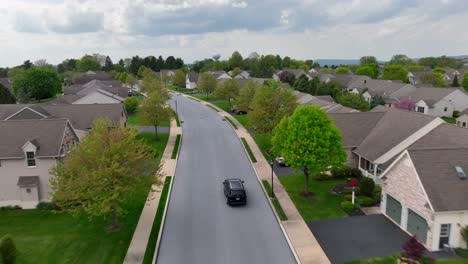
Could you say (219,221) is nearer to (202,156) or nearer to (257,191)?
(257,191)

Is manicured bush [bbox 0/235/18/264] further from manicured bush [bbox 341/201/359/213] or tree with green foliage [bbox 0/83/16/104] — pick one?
tree with green foliage [bbox 0/83/16/104]

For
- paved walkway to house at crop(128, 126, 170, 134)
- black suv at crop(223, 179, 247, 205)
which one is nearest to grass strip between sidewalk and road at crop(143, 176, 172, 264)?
black suv at crop(223, 179, 247, 205)

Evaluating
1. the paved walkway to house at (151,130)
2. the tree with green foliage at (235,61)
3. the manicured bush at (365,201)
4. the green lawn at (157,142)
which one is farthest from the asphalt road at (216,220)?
the tree with green foliage at (235,61)

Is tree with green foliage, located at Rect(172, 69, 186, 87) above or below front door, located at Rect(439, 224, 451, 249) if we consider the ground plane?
above

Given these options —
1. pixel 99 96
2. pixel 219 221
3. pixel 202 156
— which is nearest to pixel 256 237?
pixel 219 221

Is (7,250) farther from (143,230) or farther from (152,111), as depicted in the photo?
(152,111)

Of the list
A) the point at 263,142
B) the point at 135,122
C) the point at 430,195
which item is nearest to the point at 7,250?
the point at 430,195
